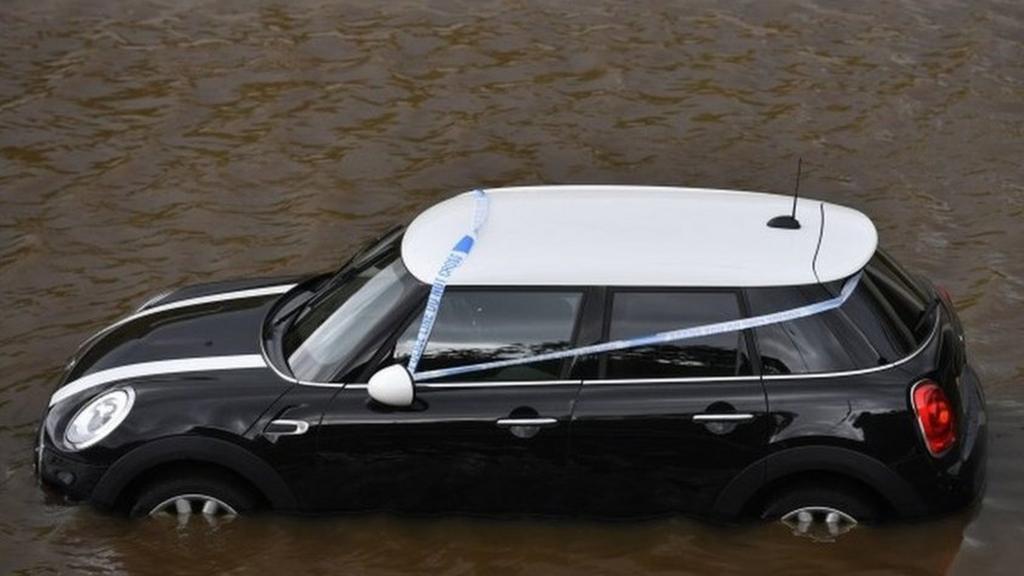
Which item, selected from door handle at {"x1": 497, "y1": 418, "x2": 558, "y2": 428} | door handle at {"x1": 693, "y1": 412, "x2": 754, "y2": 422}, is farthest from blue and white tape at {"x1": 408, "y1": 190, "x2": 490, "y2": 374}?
door handle at {"x1": 693, "y1": 412, "x2": 754, "y2": 422}

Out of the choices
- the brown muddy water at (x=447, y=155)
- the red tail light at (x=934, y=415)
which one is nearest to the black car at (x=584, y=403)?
the red tail light at (x=934, y=415)

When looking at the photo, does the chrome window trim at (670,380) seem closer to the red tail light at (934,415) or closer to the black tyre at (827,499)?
the red tail light at (934,415)

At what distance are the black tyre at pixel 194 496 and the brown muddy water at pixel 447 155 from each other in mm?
88

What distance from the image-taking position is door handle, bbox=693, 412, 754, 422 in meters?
7.09

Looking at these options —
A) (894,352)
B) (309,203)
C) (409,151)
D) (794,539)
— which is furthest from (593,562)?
(409,151)

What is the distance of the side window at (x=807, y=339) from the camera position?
23.4 feet

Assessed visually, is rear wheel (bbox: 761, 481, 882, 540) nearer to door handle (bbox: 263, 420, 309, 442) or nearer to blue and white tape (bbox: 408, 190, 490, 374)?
blue and white tape (bbox: 408, 190, 490, 374)

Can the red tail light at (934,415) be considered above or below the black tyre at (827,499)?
above

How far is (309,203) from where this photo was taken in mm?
11508

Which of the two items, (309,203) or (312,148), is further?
(312,148)

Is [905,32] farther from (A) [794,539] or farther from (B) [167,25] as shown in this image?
(A) [794,539]

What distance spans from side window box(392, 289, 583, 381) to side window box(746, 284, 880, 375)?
2.79ft

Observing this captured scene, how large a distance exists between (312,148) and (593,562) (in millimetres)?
5912

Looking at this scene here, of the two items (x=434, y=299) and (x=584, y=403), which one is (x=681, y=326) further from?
(x=434, y=299)
